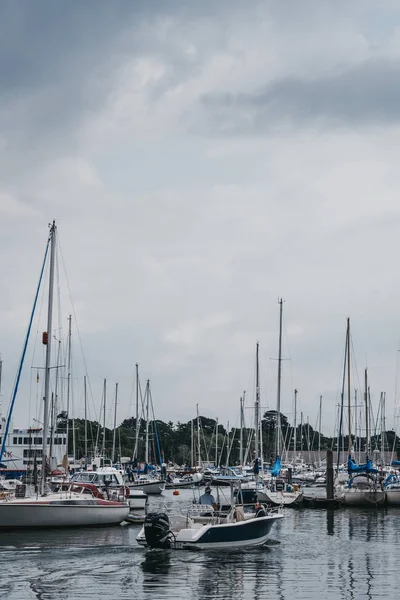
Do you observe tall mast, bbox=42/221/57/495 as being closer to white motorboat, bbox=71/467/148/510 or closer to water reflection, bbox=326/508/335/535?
white motorboat, bbox=71/467/148/510

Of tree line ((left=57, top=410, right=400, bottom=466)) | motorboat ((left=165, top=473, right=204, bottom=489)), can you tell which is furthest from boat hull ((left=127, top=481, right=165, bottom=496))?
tree line ((left=57, top=410, right=400, bottom=466))

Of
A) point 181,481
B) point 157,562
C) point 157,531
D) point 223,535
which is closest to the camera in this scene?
point 157,562

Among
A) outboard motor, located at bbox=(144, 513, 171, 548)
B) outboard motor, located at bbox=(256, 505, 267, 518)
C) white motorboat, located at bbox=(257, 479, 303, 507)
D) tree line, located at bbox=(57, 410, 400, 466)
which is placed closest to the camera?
outboard motor, located at bbox=(144, 513, 171, 548)

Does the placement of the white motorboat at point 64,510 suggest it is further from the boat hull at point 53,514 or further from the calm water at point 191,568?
the calm water at point 191,568

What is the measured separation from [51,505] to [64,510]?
737 millimetres

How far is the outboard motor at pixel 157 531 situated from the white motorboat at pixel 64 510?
35.9ft

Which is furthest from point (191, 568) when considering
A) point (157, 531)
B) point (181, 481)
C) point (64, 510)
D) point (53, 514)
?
point (181, 481)

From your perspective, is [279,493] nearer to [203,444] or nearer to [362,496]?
[362,496]

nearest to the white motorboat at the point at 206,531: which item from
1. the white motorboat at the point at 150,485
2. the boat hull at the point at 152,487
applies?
the white motorboat at the point at 150,485

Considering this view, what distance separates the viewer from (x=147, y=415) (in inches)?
4493

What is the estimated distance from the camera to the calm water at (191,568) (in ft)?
91.9

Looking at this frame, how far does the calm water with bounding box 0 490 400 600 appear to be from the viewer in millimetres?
28000

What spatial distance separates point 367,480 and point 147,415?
45.1m

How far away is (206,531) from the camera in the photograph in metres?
36.2
